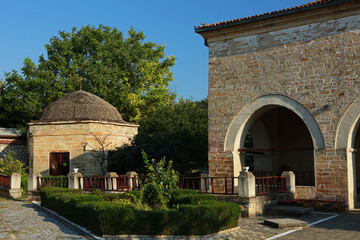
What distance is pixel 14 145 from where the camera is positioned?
22.9 meters

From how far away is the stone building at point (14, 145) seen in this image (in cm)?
2248

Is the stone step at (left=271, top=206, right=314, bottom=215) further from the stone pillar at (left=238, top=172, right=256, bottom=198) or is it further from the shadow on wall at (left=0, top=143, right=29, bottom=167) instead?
the shadow on wall at (left=0, top=143, right=29, bottom=167)

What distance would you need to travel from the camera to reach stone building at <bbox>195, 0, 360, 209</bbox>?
11.5 m

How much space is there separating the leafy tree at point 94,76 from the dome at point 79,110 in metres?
7.10

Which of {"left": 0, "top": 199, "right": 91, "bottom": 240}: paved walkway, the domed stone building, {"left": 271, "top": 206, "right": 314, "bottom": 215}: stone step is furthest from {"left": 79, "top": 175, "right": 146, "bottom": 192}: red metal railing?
{"left": 271, "top": 206, "right": 314, "bottom": 215}: stone step

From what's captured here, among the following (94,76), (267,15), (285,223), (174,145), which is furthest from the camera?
(94,76)

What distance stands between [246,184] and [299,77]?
4249mm

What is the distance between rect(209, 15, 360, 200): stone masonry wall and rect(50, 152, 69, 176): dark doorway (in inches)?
334

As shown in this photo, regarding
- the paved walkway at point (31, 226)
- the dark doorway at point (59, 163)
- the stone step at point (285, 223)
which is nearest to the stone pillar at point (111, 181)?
the paved walkway at point (31, 226)

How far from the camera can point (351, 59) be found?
1148 centimetres

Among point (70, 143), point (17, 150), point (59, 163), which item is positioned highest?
point (70, 143)

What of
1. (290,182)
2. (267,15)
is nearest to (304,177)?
(290,182)

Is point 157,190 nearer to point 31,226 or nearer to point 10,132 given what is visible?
point 31,226

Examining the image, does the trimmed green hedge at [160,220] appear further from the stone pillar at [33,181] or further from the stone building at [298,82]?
the stone pillar at [33,181]
